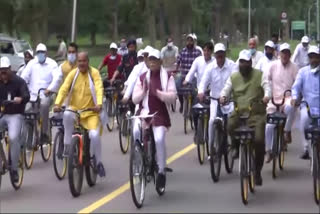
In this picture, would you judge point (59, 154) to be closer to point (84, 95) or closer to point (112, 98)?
point (84, 95)

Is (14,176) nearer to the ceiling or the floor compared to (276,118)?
nearer to the floor

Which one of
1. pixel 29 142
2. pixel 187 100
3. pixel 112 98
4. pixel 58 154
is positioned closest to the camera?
pixel 58 154

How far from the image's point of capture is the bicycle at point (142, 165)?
917 cm

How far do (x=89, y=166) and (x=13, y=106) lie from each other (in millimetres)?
1287

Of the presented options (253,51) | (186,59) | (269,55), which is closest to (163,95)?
(269,55)

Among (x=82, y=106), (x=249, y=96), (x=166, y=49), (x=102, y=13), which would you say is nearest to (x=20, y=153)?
(x=82, y=106)

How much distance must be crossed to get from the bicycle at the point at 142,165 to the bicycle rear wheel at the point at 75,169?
2.68ft

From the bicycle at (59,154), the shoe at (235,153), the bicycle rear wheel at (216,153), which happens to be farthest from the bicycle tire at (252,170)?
the bicycle at (59,154)

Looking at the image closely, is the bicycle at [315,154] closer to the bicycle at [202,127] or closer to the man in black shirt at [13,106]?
the bicycle at [202,127]

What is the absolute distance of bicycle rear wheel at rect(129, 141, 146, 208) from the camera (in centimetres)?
916

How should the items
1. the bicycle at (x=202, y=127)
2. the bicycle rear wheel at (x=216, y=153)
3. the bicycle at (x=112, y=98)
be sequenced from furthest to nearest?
the bicycle at (x=112, y=98) → the bicycle at (x=202, y=127) → the bicycle rear wheel at (x=216, y=153)

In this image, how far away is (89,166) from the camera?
10.6 m

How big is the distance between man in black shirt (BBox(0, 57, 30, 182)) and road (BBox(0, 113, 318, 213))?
55cm

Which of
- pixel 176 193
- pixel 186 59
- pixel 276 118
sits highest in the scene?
pixel 186 59
